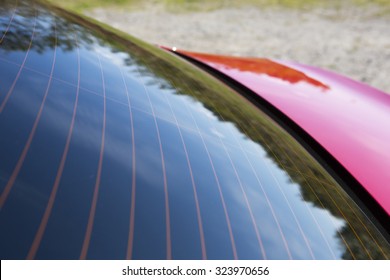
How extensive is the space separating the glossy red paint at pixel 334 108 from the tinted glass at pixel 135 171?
0.25 metres

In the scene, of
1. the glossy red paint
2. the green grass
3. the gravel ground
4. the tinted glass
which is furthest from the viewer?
the green grass

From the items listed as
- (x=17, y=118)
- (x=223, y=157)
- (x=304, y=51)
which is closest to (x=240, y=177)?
(x=223, y=157)

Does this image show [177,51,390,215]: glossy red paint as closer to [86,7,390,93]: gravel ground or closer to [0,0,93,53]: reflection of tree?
[0,0,93,53]: reflection of tree

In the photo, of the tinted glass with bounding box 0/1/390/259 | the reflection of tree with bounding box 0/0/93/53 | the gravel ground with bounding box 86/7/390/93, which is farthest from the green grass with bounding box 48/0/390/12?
the tinted glass with bounding box 0/1/390/259

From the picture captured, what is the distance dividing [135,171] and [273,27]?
1094cm

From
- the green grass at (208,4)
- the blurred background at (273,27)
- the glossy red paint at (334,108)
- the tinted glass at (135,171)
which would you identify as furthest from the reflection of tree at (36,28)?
the green grass at (208,4)

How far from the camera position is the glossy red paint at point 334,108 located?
6.39 feet

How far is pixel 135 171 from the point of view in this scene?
47.2 inches

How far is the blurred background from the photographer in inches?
358

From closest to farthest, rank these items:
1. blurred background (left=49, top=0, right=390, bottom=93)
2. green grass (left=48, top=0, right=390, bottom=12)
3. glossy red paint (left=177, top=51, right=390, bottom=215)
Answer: glossy red paint (left=177, top=51, right=390, bottom=215), blurred background (left=49, top=0, right=390, bottom=93), green grass (left=48, top=0, right=390, bottom=12)

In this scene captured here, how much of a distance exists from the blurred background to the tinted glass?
6556 mm

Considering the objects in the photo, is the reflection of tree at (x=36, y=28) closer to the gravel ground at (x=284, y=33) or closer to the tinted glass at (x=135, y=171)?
the tinted glass at (x=135, y=171)

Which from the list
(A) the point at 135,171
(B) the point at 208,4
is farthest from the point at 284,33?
(A) the point at 135,171
